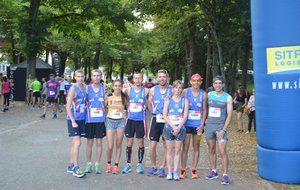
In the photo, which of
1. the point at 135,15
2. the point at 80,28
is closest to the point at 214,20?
the point at 135,15

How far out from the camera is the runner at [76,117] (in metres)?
7.73

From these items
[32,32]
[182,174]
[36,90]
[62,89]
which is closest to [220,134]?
[182,174]

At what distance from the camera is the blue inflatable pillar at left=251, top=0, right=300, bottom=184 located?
25.0ft

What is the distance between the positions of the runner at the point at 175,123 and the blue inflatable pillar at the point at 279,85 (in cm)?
149

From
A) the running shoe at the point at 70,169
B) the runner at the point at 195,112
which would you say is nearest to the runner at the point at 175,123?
the runner at the point at 195,112

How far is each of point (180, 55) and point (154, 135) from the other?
109ft

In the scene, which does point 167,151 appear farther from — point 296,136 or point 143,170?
point 296,136

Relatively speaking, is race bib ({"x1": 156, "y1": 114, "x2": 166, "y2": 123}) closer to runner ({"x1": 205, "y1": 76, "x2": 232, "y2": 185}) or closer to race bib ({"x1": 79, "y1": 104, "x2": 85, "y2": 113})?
runner ({"x1": 205, "y1": 76, "x2": 232, "y2": 185})

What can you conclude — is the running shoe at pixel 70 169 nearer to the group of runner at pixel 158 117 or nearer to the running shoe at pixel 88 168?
the group of runner at pixel 158 117

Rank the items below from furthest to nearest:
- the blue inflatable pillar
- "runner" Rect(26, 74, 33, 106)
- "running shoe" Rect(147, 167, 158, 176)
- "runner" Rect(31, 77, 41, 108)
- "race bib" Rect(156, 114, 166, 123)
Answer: "runner" Rect(26, 74, 33, 106) → "runner" Rect(31, 77, 41, 108) → "running shoe" Rect(147, 167, 158, 176) → "race bib" Rect(156, 114, 166, 123) → the blue inflatable pillar

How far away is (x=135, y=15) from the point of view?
2581 cm

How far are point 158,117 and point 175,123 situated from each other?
40cm

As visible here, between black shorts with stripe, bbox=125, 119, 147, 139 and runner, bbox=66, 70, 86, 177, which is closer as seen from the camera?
runner, bbox=66, 70, 86, 177

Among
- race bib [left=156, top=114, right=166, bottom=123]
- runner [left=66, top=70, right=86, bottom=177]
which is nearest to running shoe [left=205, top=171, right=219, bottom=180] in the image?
race bib [left=156, top=114, right=166, bottom=123]
